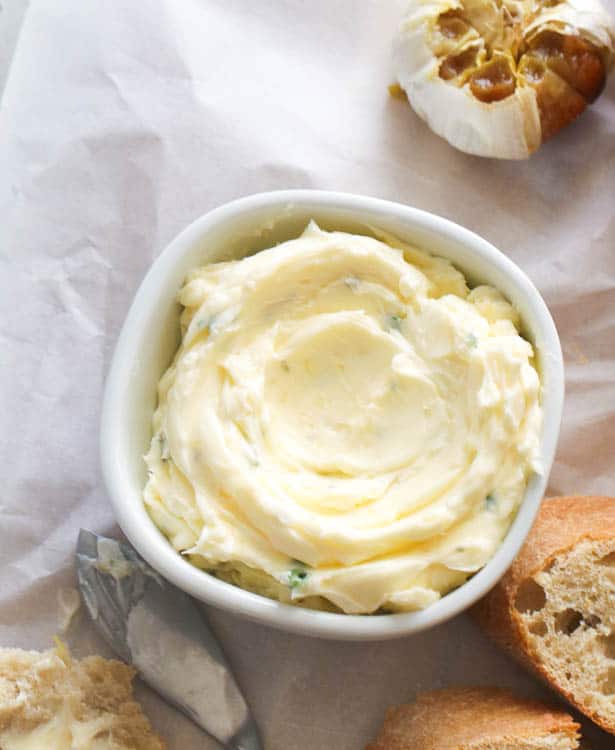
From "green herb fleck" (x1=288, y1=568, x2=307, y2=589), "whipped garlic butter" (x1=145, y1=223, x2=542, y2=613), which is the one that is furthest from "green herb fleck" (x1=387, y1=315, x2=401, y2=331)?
"green herb fleck" (x1=288, y1=568, x2=307, y2=589)

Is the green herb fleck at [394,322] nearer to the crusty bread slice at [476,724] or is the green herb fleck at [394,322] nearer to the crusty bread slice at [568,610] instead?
the crusty bread slice at [568,610]

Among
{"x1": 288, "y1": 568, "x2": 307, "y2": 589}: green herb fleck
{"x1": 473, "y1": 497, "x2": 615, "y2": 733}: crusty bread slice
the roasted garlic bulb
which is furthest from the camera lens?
the roasted garlic bulb

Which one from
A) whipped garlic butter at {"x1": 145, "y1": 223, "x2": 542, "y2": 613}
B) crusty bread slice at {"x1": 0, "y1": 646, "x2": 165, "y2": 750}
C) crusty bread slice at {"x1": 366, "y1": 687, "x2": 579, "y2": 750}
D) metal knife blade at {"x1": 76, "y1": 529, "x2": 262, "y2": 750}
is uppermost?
whipped garlic butter at {"x1": 145, "y1": 223, "x2": 542, "y2": 613}

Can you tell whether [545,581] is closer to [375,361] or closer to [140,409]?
[375,361]

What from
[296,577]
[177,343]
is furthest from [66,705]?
[177,343]

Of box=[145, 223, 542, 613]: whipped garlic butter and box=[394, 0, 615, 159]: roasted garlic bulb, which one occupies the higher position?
box=[394, 0, 615, 159]: roasted garlic bulb

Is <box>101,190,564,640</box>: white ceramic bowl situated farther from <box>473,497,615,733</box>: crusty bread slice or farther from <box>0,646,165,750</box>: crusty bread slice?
<box>0,646,165,750</box>: crusty bread slice
